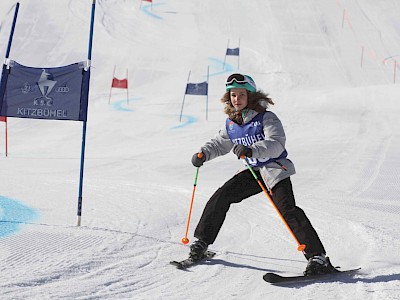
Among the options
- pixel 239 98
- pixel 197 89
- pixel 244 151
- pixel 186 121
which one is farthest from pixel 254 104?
pixel 186 121

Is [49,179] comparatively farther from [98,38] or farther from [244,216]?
[98,38]

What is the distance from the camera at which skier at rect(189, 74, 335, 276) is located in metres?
3.78

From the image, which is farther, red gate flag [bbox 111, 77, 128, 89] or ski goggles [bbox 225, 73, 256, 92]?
red gate flag [bbox 111, 77, 128, 89]

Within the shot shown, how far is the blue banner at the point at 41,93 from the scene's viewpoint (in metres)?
4.73

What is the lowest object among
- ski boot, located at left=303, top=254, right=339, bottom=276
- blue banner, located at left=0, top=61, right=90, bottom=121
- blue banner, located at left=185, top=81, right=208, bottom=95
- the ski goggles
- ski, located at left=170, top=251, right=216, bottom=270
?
ski, located at left=170, top=251, right=216, bottom=270

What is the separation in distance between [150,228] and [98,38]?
2264 centimetres

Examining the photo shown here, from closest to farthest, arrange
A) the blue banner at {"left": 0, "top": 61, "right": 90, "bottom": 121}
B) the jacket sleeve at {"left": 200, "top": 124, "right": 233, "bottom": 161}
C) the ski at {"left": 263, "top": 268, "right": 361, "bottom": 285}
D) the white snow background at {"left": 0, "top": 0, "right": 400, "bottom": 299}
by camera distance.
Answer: the ski at {"left": 263, "top": 268, "right": 361, "bottom": 285} < the white snow background at {"left": 0, "top": 0, "right": 400, "bottom": 299} < the jacket sleeve at {"left": 200, "top": 124, "right": 233, "bottom": 161} < the blue banner at {"left": 0, "top": 61, "right": 90, "bottom": 121}

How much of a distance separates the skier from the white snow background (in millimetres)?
242

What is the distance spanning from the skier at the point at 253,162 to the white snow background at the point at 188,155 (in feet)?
0.79

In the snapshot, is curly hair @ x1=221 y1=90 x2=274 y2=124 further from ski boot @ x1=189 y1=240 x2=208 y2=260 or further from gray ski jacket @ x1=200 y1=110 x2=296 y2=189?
ski boot @ x1=189 y1=240 x2=208 y2=260

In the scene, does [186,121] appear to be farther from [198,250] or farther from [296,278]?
[296,278]

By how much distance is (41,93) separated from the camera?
4.74 m

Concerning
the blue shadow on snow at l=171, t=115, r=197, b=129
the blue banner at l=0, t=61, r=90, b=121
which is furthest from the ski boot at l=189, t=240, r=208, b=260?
the blue shadow on snow at l=171, t=115, r=197, b=129

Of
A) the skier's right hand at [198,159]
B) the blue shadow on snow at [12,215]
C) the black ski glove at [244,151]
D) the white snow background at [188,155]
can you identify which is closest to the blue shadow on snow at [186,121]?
the white snow background at [188,155]
